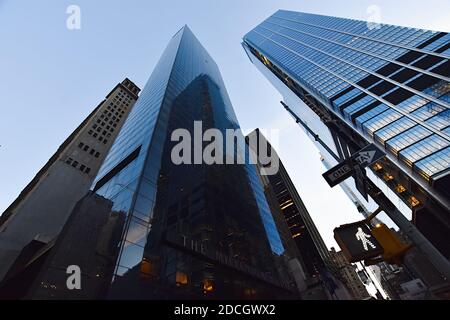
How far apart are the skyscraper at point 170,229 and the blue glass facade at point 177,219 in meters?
0.07

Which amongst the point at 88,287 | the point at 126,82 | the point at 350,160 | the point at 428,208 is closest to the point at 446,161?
the point at 428,208

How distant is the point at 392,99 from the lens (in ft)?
240

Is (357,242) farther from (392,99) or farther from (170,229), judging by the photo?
(392,99)

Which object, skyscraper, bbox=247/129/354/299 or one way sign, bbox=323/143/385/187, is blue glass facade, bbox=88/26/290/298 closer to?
one way sign, bbox=323/143/385/187

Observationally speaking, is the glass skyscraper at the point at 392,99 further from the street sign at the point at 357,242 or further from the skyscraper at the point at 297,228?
the street sign at the point at 357,242

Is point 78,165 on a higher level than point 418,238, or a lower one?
higher

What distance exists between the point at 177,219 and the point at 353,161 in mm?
A: 20950

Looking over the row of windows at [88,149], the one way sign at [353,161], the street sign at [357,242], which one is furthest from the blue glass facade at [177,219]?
the row of windows at [88,149]

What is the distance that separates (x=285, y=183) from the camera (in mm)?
107938

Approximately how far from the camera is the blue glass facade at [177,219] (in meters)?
16.8

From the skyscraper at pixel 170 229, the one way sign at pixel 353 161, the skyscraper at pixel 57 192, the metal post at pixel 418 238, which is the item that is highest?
the skyscraper at pixel 57 192

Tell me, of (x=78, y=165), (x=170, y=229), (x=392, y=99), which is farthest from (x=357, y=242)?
(x=392, y=99)

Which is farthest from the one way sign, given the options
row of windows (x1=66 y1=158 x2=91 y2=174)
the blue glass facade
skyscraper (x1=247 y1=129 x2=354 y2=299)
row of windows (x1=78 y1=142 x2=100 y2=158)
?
skyscraper (x1=247 y1=129 x2=354 y2=299)

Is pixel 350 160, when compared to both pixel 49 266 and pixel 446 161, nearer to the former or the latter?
pixel 49 266
